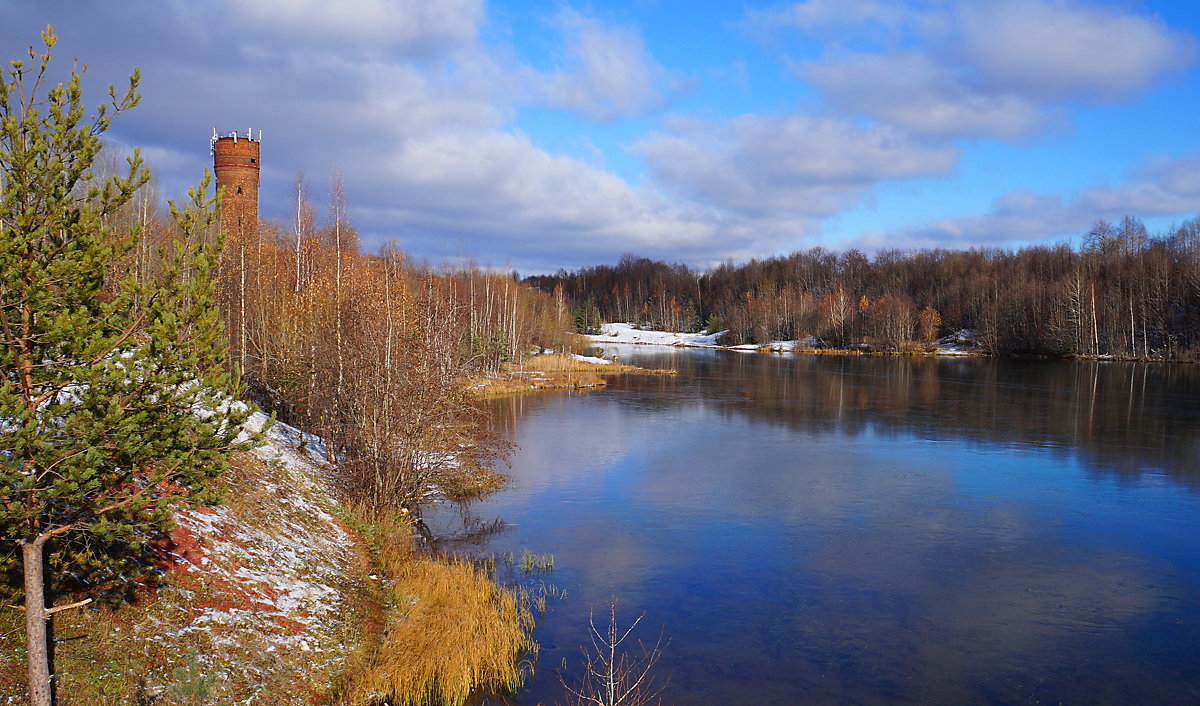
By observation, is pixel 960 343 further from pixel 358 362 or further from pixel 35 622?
pixel 35 622

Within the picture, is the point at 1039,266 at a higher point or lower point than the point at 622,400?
higher

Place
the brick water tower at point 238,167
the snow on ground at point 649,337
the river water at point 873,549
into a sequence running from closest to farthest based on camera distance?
the river water at point 873,549
the brick water tower at point 238,167
the snow on ground at point 649,337

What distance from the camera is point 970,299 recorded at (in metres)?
94.2

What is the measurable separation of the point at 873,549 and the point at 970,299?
8849 centimetres

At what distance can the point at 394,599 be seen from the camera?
36.9ft

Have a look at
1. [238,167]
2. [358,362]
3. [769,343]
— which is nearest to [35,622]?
[358,362]

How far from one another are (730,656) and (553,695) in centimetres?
262

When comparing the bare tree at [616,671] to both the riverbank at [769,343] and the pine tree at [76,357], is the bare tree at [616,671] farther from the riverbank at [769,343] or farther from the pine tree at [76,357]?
the riverbank at [769,343]

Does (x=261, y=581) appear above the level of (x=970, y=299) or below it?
below

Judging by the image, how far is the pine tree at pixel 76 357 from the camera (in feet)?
17.7

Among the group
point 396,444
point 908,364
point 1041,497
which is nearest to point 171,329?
point 396,444

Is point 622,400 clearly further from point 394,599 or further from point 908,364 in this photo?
point 908,364

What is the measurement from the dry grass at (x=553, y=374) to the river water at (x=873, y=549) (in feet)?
32.3

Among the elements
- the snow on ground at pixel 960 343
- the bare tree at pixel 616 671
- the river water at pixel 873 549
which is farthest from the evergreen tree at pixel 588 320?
the bare tree at pixel 616 671
